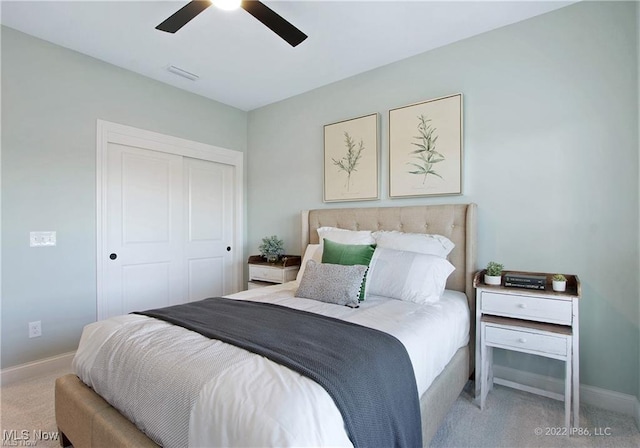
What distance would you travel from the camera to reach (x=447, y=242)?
2.43 metres

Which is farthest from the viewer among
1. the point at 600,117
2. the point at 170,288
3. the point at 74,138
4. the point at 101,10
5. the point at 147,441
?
the point at 170,288

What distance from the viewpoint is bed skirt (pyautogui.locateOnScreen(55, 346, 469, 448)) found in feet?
4.16

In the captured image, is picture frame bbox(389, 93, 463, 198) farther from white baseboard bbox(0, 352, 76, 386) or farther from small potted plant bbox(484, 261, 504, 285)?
white baseboard bbox(0, 352, 76, 386)

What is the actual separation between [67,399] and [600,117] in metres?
3.52

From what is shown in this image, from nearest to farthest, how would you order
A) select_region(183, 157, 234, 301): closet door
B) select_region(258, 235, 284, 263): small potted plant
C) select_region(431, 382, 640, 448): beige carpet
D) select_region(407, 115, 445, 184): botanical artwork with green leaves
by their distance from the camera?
1. select_region(431, 382, 640, 448): beige carpet
2. select_region(407, 115, 445, 184): botanical artwork with green leaves
3. select_region(258, 235, 284, 263): small potted plant
4. select_region(183, 157, 234, 301): closet door

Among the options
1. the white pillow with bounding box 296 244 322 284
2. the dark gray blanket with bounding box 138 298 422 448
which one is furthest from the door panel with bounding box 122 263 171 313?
the dark gray blanket with bounding box 138 298 422 448

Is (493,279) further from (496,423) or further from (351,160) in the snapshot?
(351,160)

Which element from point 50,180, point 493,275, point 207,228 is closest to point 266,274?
point 207,228

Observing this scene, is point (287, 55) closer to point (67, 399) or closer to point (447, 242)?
point (447, 242)

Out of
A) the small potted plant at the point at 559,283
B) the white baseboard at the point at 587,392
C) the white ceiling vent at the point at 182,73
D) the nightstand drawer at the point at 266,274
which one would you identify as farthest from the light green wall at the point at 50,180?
the small potted plant at the point at 559,283

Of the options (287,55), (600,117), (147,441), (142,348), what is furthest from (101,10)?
(600,117)

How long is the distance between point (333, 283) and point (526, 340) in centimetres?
123

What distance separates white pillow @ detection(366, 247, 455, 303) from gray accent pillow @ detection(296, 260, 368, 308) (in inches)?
7.0

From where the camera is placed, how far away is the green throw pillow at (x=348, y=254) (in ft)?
7.61
